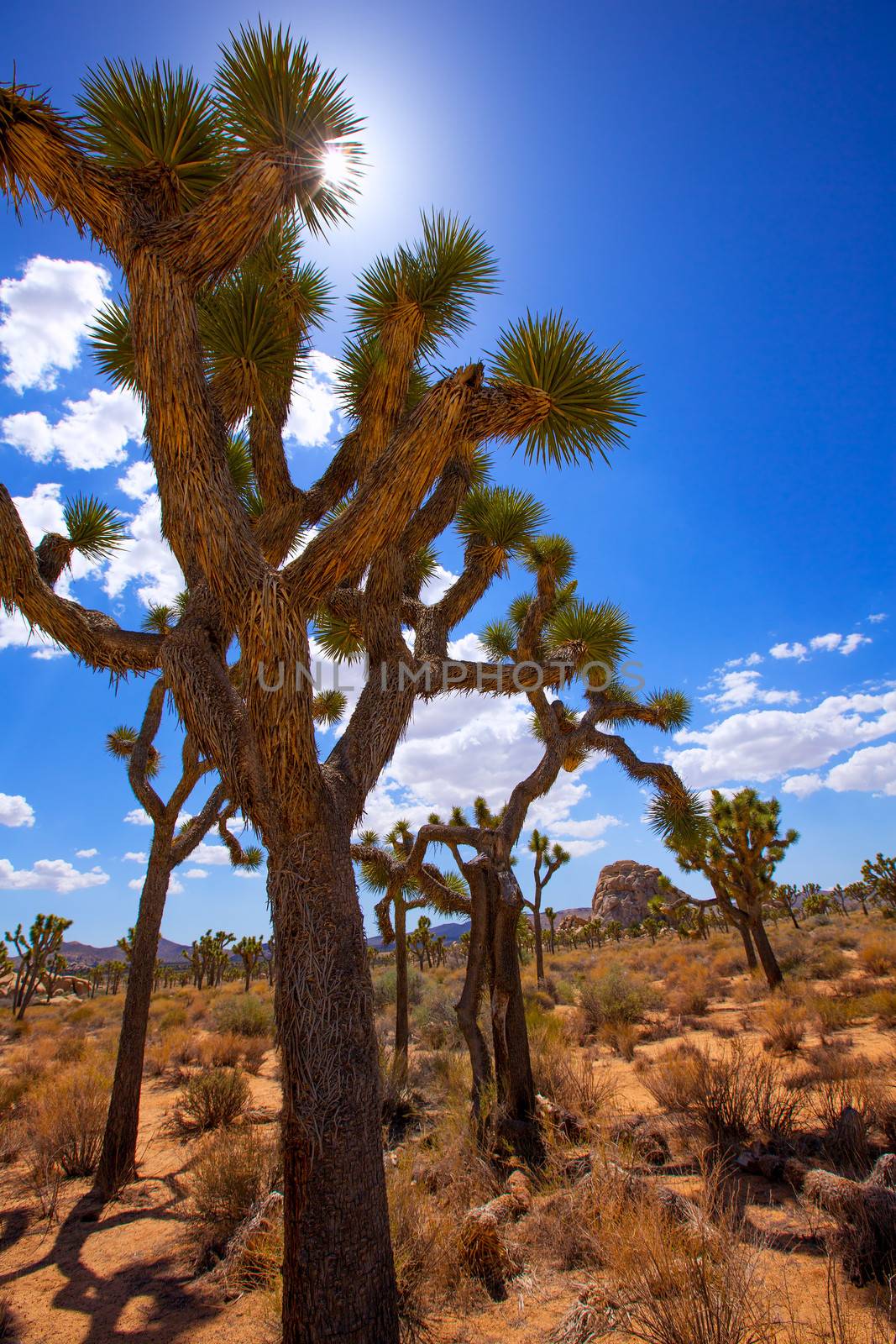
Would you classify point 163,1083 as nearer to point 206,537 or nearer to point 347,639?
point 347,639

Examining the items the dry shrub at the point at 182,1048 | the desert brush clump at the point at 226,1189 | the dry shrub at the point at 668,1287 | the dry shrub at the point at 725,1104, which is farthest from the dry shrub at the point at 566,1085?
the dry shrub at the point at 182,1048

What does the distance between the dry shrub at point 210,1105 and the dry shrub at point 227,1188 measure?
8.81 feet

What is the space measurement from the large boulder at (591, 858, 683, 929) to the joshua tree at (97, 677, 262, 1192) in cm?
6325

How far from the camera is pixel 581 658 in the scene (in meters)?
7.76

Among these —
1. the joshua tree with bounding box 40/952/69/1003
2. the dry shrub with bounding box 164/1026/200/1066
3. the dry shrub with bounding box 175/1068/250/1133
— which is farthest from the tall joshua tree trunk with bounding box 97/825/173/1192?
the joshua tree with bounding box 40/952/69/1003

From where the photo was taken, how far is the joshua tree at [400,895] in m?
7.67

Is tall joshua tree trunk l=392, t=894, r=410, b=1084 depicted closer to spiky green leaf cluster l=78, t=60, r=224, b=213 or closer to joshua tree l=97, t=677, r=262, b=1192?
joshua tree l=97, t=677, r=262, b=1192

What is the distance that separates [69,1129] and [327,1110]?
5807 mm

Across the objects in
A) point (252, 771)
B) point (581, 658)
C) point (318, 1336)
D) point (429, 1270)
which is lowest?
point (429, 1270)

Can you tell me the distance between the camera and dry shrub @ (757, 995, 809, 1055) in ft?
28.0

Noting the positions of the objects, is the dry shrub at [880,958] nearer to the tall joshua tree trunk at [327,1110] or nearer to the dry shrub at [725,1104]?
the dry shrub at [725,1104]

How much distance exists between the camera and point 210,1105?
7738 mm

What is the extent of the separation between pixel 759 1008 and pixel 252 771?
12537 mm

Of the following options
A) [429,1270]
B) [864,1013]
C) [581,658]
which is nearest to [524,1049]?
[429,1270]
